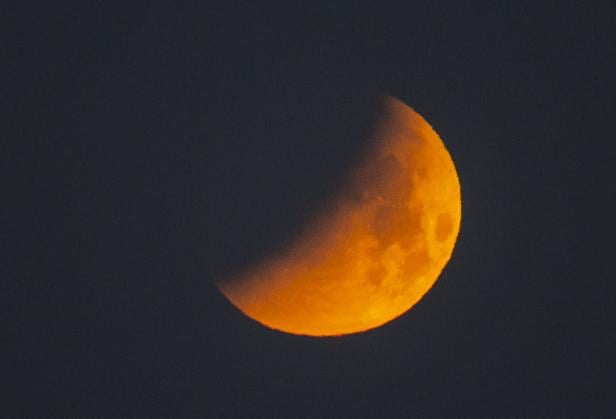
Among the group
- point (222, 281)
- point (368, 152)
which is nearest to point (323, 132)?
point (368, 152)

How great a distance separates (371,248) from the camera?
32.7ft

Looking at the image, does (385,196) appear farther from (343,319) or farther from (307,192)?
(343,319)

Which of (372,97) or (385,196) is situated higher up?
(372,97)

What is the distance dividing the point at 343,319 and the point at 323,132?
8.12 feet

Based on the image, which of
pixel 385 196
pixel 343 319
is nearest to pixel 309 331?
pixel 343 319

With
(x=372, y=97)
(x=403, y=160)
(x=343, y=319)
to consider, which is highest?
(x=372, y=97)

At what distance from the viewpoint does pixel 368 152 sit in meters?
10.1

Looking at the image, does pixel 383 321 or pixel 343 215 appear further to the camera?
pixel 383 321

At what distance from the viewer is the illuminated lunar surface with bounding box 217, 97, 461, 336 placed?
9938 millimetres

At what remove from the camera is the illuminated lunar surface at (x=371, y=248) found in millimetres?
9938

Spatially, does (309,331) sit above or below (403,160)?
below

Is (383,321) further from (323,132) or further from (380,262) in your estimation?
(323,132)

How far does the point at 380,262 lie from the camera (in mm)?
10117

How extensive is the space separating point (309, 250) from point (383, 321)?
1.77 m
